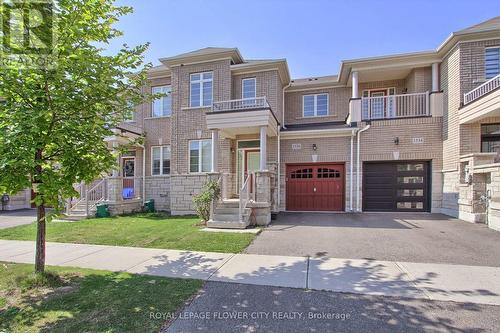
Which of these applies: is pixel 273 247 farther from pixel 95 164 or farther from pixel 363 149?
pixel 363 149

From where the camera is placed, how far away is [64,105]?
403 centimetres

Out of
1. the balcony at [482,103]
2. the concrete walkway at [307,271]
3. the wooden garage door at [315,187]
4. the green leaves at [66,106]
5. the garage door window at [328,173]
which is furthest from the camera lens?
the garage door window at [328,173]

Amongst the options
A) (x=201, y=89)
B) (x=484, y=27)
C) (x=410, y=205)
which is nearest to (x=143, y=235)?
(x=201, y=89)

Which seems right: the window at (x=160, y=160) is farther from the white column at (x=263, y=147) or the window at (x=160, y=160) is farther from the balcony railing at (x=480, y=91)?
the balcony railing at (x=480, y=91)

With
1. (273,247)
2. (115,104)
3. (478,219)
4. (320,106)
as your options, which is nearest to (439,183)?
(478,219)

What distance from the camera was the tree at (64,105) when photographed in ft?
11.9

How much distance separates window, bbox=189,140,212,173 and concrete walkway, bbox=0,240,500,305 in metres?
6.81

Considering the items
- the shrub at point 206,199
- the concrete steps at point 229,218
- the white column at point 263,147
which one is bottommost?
the concrete steps at point 229,218

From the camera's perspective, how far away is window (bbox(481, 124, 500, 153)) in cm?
1027

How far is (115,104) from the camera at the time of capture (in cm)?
465

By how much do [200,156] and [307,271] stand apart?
9.26 meters

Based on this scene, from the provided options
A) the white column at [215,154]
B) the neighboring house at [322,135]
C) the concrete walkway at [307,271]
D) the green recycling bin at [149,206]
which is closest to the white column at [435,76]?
the neighboring house at [322,135]

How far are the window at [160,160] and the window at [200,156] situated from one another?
1848 mm

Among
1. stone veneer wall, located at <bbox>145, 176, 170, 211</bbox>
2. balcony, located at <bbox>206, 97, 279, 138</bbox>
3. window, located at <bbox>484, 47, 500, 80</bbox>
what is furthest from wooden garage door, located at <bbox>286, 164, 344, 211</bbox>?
window, located at <bbox>484, 47, 500, 80</bbox>
